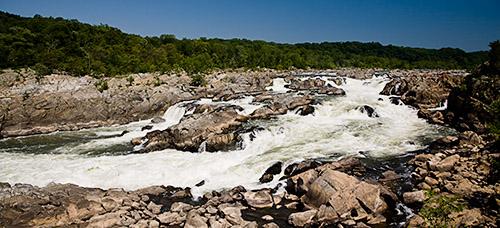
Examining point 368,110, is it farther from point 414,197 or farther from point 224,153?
point 414,197

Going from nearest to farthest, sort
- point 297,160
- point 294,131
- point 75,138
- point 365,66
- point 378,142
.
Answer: point 297,160 < point 378,142 < point 294,131 < point 75,138 < point 365,66

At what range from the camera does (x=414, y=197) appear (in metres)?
9.65

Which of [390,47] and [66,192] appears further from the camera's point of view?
[390,47]

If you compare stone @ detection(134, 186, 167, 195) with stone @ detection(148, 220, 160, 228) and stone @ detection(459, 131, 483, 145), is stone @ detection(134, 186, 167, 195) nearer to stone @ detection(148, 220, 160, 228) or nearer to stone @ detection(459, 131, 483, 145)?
stone @ detection(148, 220, 160, 228)

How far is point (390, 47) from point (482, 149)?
15529 cm

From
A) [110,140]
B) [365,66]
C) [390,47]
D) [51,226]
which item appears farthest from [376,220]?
[390,47]

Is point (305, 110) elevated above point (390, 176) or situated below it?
above

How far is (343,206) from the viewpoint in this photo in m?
9.20

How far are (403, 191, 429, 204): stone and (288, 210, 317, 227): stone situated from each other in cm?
345

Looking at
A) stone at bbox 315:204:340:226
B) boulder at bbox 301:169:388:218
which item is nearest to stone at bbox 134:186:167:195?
boulder at bbox 301:169:388:218

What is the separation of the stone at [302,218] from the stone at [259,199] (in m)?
1.37

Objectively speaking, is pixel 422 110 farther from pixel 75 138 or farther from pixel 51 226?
pixel 75 138

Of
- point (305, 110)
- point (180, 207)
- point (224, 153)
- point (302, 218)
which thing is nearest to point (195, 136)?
point (224, 153)

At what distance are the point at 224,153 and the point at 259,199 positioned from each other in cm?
664
